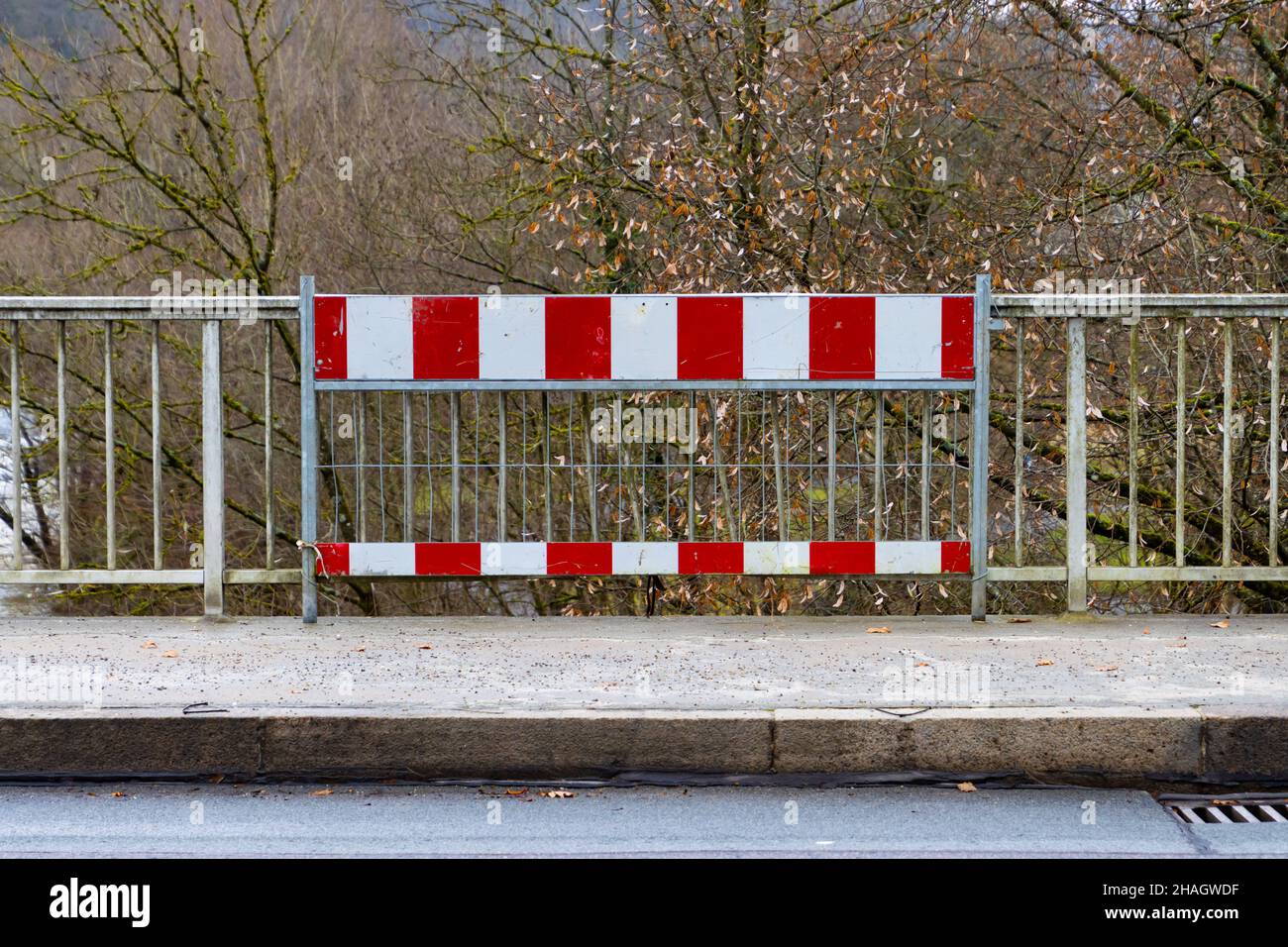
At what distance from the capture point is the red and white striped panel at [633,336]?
21.2ft

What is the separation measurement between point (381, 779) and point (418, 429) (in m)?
8.69

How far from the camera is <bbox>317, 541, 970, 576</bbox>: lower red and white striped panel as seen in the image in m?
6.46

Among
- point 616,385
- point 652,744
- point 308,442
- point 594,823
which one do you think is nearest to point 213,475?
point 308,442

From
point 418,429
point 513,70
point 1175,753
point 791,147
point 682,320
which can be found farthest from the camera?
point 513,70

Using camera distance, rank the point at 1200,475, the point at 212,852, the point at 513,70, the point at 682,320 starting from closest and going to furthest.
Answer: the point at 212,852
the point at 682,320
the point at 1200,475
the point at 513,70

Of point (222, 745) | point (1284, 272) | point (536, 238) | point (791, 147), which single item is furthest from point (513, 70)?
point (222, 745)

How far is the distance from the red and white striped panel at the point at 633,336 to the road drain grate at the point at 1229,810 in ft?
8.38

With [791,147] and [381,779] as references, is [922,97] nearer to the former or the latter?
[791,147]

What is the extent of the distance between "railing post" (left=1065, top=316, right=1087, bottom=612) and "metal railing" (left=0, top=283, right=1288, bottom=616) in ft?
0.05

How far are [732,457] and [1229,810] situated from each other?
525 centimetres

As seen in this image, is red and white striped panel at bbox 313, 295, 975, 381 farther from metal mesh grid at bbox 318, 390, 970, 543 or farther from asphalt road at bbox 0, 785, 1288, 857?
asphalt road at bbox 0, 785, 1288, 857

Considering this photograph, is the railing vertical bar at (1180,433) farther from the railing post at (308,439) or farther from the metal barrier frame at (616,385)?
the railing post at (308,439)

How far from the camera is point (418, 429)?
13266 mm

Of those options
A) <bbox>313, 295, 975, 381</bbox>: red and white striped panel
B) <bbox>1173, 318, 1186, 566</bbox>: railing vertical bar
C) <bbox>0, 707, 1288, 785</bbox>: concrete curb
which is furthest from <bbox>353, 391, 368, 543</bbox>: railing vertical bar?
<bbox>1173, 318, 1186, 566</bbox>: railing vertical bar
